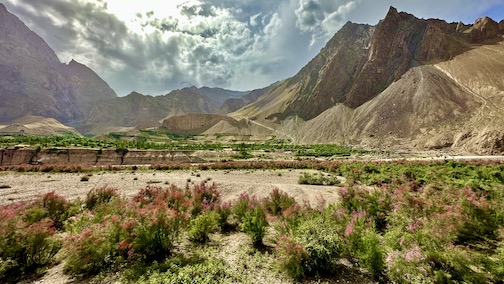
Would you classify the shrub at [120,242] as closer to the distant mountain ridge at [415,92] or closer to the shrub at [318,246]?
the shrub at [318,246]

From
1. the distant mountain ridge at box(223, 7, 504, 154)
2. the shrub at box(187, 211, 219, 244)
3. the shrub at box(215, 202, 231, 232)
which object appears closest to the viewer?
the shrub at box(187, 211, 219, 244)

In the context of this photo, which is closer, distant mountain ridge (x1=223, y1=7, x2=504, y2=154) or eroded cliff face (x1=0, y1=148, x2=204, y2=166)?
eroded cliff face (x1=0, y1=148, x2=204, y2=166)

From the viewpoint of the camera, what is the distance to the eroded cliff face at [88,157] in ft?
165

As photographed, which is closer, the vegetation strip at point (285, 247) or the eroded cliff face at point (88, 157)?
the vegetation strip at point (285, 247)

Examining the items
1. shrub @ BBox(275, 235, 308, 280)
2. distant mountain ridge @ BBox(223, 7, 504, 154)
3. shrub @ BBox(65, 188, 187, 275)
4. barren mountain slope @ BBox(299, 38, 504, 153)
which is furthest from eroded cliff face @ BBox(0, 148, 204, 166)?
distant mountain ridge @ BBox(223, 7, 504, 154)

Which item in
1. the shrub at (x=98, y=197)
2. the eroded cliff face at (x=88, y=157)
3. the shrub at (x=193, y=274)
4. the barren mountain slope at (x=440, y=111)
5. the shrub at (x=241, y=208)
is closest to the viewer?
the shrub at (x=193, y=274)

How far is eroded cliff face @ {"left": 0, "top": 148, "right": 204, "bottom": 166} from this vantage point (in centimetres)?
5034

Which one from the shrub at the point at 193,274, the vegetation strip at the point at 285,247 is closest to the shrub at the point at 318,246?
the vegetation strip at the point at 285,247

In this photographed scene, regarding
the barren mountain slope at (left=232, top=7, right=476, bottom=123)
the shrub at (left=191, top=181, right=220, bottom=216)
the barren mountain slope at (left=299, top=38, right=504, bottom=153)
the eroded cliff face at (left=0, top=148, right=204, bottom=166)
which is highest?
the barren mountain slope at (left=232, top=7, right=476, bottom=123)

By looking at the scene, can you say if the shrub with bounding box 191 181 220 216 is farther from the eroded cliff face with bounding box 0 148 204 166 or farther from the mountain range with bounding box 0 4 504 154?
the mountain range with bounding box 0 4 504 154

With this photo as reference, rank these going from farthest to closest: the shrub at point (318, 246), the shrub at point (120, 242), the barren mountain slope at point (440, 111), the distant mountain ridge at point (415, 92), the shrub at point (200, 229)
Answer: the distant mountain ridge at point (415, 92) → the barren mountain slope at point (440, 111) → the shrub at point (200, 229) → the shrub at point (318, 246) → the shrub at point (120, 242)

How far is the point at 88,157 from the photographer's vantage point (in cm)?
5294

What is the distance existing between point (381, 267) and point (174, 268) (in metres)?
4.86

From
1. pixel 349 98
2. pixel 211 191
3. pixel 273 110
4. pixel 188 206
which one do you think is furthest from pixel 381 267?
pixel 273 110
